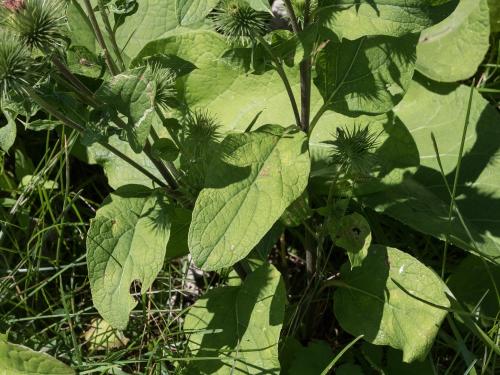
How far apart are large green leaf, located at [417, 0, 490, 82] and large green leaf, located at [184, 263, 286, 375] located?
4.41ft

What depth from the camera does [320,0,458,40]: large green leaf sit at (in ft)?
6.20

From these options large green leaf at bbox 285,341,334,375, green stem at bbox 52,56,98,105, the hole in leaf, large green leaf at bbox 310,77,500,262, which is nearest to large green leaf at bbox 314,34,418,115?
large green leaf at bbox 310,77,500,262

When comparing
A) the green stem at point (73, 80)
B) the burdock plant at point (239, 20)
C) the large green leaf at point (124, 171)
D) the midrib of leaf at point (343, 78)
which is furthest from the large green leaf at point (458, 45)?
the green stem at point (73, 80)

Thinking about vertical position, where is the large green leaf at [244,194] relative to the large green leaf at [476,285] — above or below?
above

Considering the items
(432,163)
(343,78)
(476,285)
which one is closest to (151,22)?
(343,78)

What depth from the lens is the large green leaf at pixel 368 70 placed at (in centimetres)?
209

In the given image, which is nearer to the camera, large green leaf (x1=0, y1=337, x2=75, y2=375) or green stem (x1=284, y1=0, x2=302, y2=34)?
green stem (x1=284, y1=0, x2=302, y2=34)

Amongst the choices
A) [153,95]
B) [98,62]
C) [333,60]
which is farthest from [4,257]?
[333,60]

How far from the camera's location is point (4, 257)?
2730mm

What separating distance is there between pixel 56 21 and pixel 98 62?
13.8 inches

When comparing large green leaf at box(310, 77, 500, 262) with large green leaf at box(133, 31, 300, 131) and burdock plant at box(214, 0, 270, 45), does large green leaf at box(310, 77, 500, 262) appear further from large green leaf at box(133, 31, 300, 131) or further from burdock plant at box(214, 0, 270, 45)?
burdock plant at box(214, 0, 270, 45)

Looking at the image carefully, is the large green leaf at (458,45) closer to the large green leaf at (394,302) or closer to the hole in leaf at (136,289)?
the large green leaf at (394,302)

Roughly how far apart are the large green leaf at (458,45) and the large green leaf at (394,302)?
3.61 feet

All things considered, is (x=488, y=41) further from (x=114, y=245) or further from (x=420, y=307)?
(x=114, y=245)
